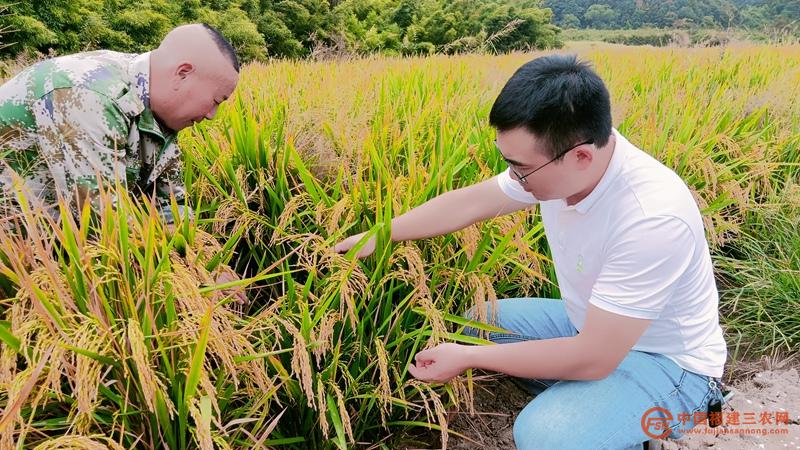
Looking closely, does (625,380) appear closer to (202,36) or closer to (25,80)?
(202,36)

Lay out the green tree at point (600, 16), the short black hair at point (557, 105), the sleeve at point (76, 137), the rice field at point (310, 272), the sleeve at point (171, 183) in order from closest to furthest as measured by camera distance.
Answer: the rice field at point (310, 272) → the short black hair at point (557, 105) → the sleeve at point (76, 137) → the sleeve at point (171, 183) → the green tree at point (600, 16)

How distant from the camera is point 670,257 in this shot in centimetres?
155

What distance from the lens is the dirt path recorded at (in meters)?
2.10

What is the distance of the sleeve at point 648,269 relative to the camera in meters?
1.55

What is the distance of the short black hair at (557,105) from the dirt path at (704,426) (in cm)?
106

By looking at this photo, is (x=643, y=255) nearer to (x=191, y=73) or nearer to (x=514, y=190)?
(x=514, y=190)

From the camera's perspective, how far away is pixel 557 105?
1519 mm

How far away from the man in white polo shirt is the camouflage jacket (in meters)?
0.97

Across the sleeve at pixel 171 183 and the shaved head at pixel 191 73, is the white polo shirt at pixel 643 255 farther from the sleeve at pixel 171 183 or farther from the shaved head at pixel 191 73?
the sleeve at pixel 171 183

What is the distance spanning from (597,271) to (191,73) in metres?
1.66

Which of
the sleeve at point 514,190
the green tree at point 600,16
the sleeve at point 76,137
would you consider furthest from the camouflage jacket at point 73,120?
the green tree at point 600,16

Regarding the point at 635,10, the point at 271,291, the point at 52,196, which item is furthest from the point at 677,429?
the point at 635,10

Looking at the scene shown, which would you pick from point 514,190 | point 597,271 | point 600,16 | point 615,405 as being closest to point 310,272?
point 514,190

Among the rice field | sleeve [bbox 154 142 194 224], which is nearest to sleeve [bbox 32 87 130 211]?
the rice field
